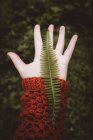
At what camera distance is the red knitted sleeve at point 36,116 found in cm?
175

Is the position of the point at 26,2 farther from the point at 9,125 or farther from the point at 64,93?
the point at 64,93

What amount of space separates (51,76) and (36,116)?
0.21 m

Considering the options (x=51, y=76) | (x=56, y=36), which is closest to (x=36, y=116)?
(x=51, y=76)

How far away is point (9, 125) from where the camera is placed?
10.5ft

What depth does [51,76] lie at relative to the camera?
1.81 metres

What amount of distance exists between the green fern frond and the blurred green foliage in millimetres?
1399

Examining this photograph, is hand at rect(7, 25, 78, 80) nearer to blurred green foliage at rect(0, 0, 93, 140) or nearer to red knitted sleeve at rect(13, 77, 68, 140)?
red knitted sleeve at rect(13, 77, 68, 140)

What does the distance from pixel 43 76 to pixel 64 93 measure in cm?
14

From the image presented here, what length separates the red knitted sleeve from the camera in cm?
175

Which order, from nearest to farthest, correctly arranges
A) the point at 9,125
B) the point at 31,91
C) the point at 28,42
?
the point at 31,91
the point at 9,125
the point at 28,42

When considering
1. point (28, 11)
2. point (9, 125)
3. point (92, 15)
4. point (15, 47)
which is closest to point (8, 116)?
point (9, 125)

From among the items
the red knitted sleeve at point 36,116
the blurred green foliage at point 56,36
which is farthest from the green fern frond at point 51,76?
the blurred green foliage at point 56,36

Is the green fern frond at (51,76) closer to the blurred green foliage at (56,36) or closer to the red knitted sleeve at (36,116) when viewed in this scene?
the red knitted sleeve at (36,116)

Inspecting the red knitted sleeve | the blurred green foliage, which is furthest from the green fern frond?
the blurred green foliage
